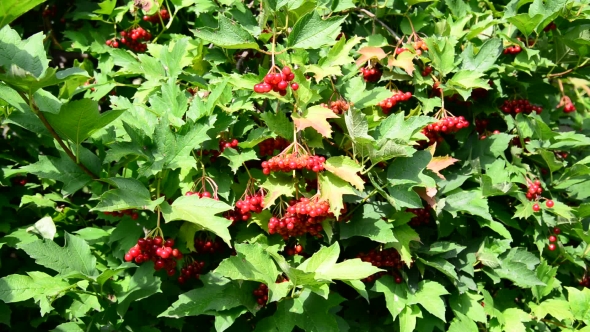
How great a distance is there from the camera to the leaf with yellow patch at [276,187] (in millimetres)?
2009

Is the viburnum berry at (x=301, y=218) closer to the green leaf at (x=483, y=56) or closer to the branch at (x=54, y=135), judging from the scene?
the branch at (x=54, y=135)

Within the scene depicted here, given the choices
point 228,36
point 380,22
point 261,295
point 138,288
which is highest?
point 228,36

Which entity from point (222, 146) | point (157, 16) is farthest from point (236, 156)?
point (157, 16)

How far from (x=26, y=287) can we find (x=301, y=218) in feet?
3.15

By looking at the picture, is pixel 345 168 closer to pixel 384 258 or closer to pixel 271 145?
pixel 271 145

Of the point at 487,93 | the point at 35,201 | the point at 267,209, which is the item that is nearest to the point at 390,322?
the point at 267,209

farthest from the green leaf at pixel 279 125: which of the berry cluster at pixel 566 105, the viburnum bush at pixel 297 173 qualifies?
the berry cluster at pixel 566 105

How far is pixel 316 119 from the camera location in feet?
6.61

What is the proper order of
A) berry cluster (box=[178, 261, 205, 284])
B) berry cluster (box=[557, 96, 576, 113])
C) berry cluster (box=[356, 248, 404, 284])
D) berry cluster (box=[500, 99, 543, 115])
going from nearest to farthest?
berry cluster (box=[178, 261, 205, 284]) → berry cluster (box=[356, 248, 404, 284]) → berry cluster (box=[500, 99, 543, 115]) → berry cluster (box=[557, 96, 576, 113])

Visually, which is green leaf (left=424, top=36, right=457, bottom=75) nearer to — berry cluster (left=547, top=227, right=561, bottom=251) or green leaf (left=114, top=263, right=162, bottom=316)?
berry cluster (left=547, top=227, right=561, bottom=251)

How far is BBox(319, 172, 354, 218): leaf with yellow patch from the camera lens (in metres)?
1.94

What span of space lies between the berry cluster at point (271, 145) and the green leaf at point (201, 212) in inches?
15.6

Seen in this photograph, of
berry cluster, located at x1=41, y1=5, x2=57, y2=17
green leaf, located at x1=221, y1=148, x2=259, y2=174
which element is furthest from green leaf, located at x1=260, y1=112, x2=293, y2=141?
berry cluster, located at x1=41, y1=5, x2=57, y2=17

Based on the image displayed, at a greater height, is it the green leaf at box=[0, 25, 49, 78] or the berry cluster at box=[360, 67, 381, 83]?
the green leaf at box=[0, 25, 49, 78]
